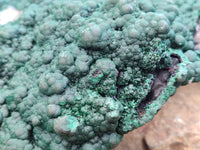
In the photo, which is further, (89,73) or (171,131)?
(171,131)

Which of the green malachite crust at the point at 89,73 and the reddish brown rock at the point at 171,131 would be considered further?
the reddish brown rock at the point at 171,131

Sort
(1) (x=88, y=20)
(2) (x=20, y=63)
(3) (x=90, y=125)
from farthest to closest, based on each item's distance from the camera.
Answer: (2) (x=20, y=63), (1) (x=88, y=20), (3) (x=90, y=125)

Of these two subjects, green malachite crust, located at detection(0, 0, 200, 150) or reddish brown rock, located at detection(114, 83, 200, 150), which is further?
reddish brown rock, located at detection(114, 83, 200, 150)

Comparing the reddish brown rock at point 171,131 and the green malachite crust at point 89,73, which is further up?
the green malachite crust at point 89,73

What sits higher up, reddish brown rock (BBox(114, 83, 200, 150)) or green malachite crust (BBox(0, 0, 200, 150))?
green malachite crust (BBox(0, 0, 200, 150))

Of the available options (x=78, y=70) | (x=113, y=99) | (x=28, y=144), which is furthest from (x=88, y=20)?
(x=28, y=144)

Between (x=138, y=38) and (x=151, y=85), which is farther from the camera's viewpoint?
(x=151, y=85)

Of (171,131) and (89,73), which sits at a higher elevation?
(89,73)

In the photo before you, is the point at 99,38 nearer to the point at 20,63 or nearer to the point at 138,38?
the point at 138,38
